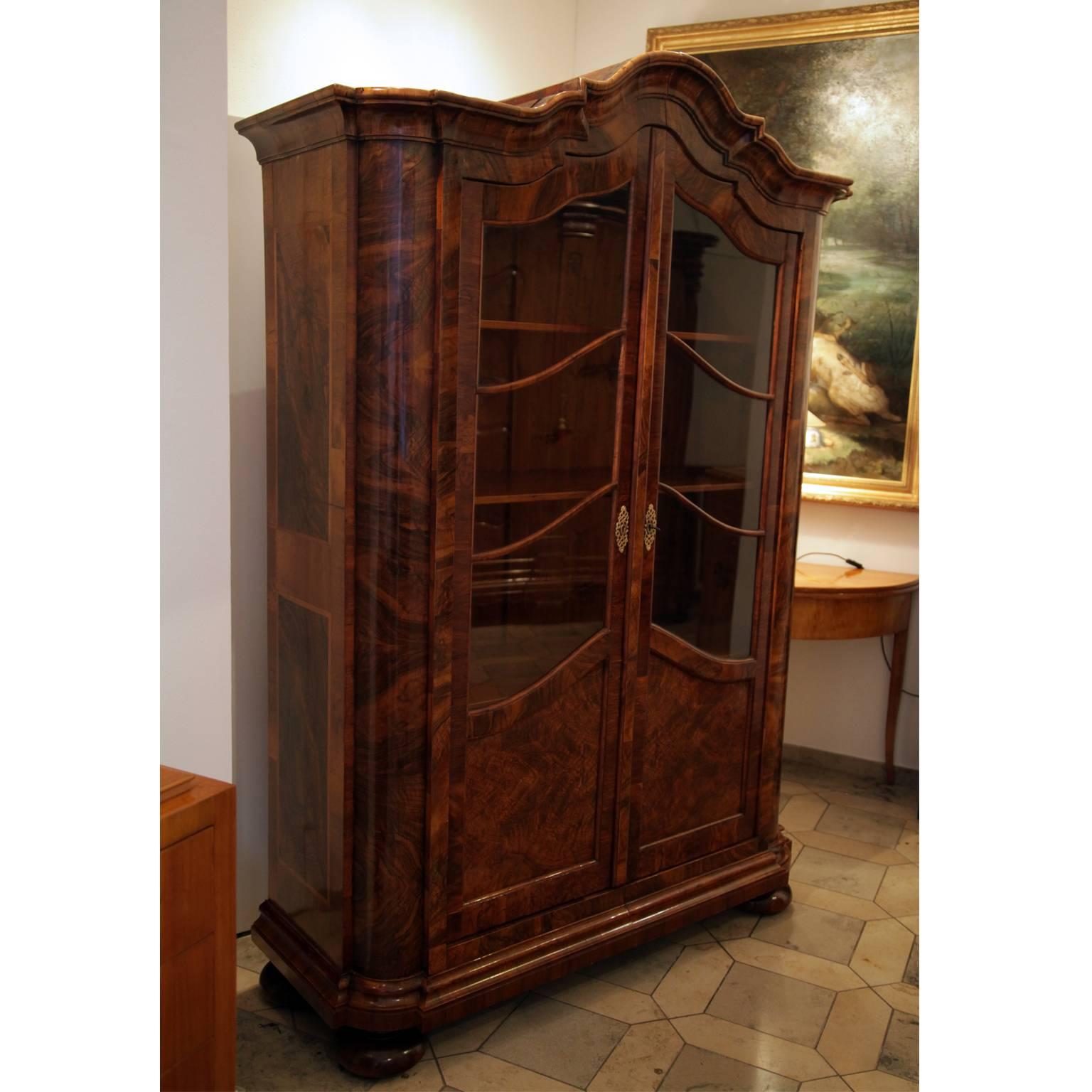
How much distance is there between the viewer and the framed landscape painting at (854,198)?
334 cm

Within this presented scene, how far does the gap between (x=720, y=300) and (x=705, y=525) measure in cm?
52

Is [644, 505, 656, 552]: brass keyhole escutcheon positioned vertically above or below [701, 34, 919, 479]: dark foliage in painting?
below

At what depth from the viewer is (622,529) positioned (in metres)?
2.25

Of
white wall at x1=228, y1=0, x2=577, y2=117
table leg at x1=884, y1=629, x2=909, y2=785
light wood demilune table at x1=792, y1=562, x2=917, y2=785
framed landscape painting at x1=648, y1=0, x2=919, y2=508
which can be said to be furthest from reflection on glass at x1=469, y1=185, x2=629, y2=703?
table leg at x1=884, y1=629, x2=909, y2=785

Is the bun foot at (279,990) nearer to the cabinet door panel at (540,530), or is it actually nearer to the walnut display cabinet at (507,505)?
the walnut display cabinet at (507,505)

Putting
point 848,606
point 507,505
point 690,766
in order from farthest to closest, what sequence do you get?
point 848,606 < point 690,766 < point 507,505

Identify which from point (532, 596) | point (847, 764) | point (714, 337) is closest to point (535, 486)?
point (532, 596)

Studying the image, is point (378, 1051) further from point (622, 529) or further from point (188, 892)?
point (622, 529)

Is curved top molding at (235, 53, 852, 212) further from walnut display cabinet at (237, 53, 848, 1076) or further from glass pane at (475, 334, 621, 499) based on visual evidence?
glass pane at (475, 334, 621, 499)

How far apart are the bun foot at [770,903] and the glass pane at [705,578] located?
66cm

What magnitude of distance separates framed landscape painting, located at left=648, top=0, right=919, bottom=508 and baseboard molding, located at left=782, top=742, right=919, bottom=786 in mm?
942

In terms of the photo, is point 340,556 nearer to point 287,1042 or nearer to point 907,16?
point 287,1042

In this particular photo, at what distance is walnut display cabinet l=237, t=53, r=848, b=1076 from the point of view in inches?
74.2
